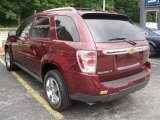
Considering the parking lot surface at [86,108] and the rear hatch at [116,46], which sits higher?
the rear hatch at [116,46]

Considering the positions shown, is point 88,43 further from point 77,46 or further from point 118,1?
point 118,1

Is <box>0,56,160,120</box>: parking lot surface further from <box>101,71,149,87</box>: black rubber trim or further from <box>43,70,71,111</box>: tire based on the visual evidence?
<box>101,71,149,87</box>: black rubber trim

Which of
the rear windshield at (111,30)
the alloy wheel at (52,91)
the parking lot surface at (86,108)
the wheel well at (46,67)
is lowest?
the parking lot surface at (86,108)

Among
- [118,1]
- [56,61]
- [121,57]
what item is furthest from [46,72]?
[118,1]

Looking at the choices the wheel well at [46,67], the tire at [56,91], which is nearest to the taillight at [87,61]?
the tire at [56,91]

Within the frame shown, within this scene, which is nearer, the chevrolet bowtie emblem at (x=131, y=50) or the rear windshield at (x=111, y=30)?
the rear windshield at (x=111, y=30)

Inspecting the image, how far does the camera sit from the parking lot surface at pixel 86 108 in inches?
174

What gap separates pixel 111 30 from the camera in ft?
14.4

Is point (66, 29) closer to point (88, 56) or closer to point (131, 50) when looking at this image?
point (88, 56)

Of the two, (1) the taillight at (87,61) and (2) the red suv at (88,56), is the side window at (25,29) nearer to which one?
(2) the red suv at (88,56)

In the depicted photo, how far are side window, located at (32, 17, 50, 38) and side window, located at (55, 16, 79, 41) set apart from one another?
320mm

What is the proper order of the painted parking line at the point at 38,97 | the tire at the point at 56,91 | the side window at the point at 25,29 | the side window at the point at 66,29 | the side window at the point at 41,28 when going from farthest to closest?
the side window at the point at 25,29, the side window at the point at 41,28, the painted parking line at the point at 38,97, the tire at the point at 56,91, the side window at the point at 66,29

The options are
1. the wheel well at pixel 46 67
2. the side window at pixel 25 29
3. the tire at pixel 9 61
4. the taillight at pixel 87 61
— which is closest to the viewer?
the taillight at pixel 87 61

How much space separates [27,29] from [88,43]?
8.08 feet
